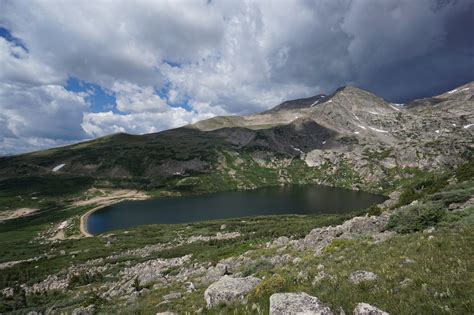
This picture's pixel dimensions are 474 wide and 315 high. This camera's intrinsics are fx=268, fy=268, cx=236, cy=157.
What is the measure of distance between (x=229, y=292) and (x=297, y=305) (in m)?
5.28

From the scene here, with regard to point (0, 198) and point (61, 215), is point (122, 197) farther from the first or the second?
point (0, 198)

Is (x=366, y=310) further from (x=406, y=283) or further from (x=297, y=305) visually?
(x=406, y=283)

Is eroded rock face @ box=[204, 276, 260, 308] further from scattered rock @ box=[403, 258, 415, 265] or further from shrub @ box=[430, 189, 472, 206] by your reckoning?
shrub @ box=[430, 189, 472, 206]

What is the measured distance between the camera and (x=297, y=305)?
26.3 ft

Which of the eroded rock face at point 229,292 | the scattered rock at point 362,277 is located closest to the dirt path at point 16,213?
the eroded rock face at point 229,292

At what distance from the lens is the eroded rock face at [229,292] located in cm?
1218

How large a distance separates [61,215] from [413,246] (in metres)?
171

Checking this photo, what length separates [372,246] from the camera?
18469 mm

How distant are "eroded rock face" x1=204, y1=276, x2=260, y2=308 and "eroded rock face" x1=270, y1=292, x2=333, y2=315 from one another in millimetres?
3710

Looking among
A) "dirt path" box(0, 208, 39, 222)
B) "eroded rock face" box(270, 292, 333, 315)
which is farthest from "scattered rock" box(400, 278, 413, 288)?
"dirt path" box(0, 208, 39, 222)

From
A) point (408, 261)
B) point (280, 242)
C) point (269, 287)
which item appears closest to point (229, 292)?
point (269, 287)

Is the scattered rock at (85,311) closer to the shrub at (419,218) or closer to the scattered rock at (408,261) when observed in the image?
the scattered rock at (408,261)

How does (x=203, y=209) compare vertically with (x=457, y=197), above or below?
below

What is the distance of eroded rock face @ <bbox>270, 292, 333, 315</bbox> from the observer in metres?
7.70
